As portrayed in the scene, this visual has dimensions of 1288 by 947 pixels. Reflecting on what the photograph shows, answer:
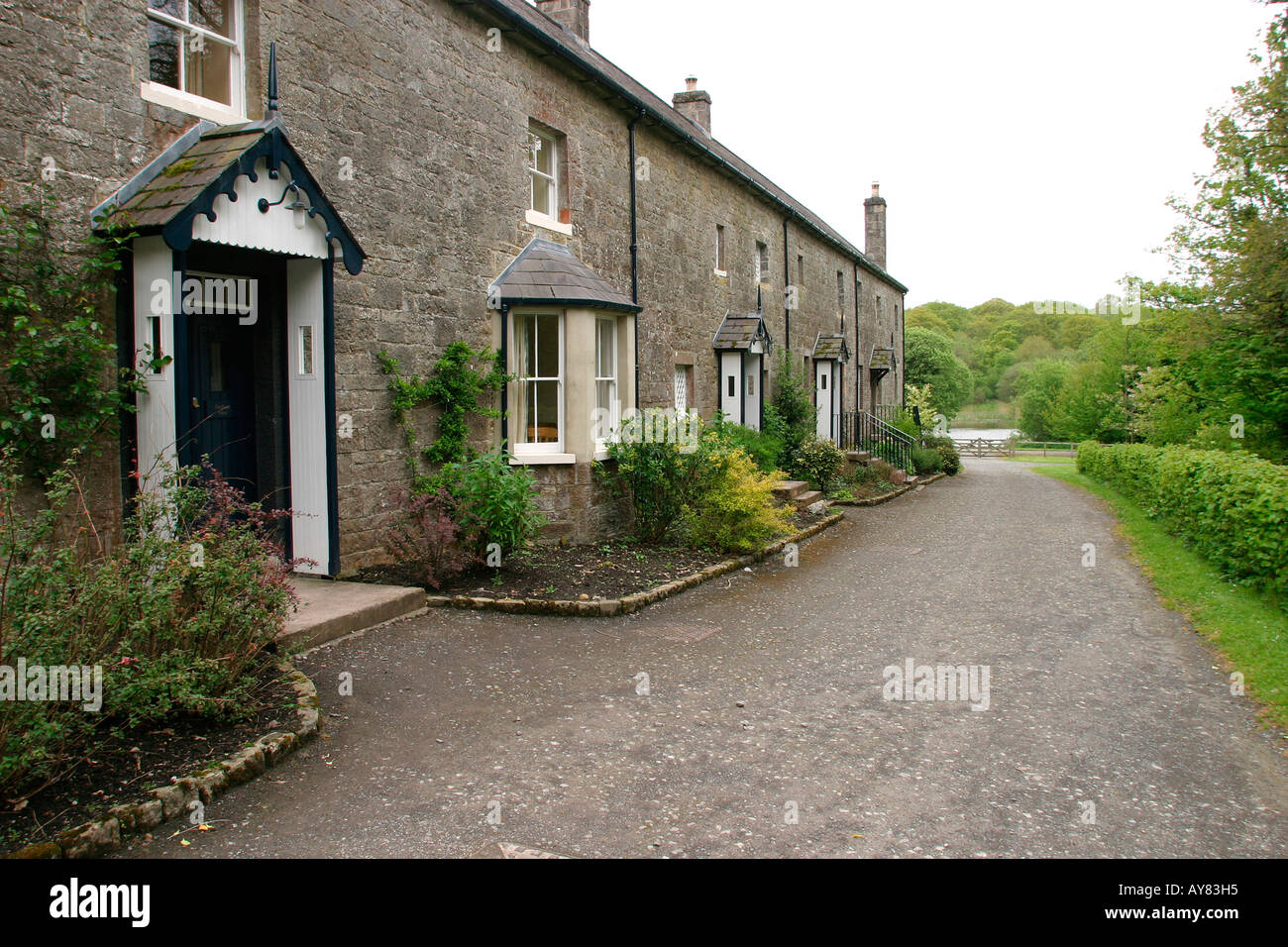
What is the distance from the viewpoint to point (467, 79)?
10422mm

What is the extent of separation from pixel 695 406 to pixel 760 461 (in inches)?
78.8

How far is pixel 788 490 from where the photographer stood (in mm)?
17406

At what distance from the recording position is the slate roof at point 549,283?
427 inches

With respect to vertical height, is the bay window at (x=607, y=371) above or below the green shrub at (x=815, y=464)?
above

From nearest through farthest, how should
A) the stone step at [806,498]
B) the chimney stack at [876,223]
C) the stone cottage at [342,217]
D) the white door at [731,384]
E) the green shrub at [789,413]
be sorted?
1. the stone cottage at [342,217]
2. the stone step at [806,498]
3. the white door at [731,384]
4. the green shrub at [789,413]
5. the chimney stack at [876,223]

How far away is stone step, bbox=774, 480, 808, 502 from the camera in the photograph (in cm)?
1711

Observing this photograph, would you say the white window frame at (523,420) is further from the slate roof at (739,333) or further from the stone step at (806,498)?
the slate roof at (739,333)

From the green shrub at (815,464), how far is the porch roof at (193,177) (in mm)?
13568

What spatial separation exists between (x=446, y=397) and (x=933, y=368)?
2582 inches

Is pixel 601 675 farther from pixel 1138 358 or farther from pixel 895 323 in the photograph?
pixel 895 323

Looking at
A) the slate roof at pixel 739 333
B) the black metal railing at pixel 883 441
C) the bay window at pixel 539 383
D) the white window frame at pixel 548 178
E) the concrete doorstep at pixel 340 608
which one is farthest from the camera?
the black metal railing at pixel 883 441

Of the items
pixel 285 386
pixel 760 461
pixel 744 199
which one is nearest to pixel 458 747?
pixel 285 386

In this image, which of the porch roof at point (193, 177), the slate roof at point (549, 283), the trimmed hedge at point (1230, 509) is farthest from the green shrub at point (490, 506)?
the trimmed hedge at point (1230, 509)

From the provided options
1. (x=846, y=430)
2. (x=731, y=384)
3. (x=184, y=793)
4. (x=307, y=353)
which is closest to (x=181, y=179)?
(x=307, y=353)
